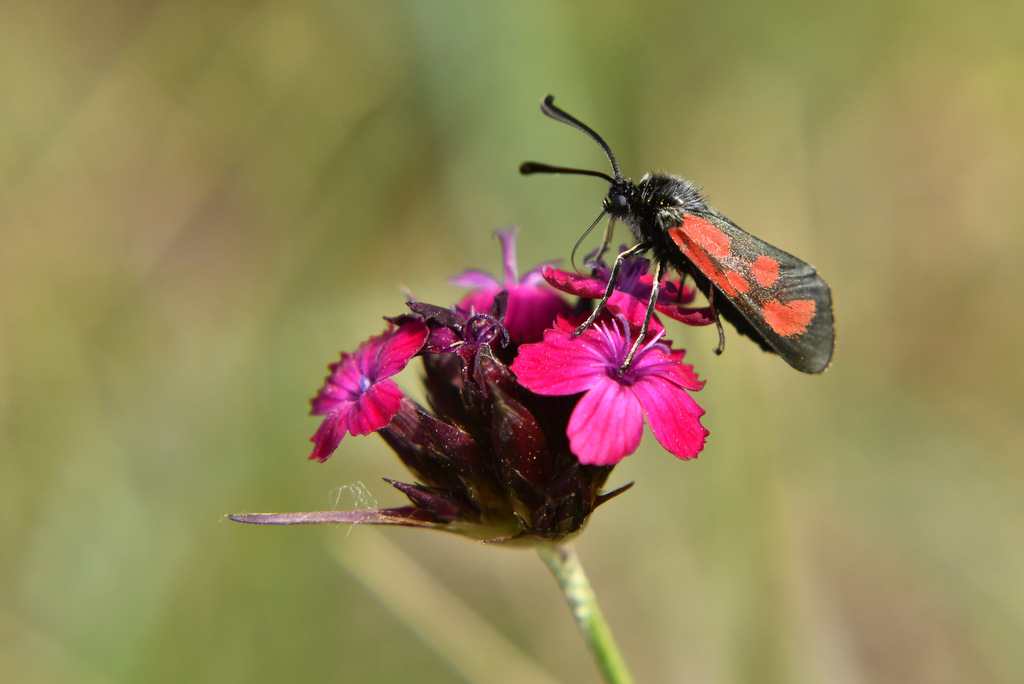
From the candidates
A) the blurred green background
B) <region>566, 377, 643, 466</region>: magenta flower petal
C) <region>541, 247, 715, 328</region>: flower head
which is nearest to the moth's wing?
<region>541, 247, 715, 328</region>: flower head

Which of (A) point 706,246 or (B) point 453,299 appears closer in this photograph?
(A) point 706,246

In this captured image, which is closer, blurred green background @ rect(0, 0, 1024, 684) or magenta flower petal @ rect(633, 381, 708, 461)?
magenta flower petal @ rect(633, 381, 708, 461)

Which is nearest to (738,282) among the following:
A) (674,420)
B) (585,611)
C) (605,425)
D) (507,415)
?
(674,420)

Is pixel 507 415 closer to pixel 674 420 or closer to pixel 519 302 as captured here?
pixel 674 420

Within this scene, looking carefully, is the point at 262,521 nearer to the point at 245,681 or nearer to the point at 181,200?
the point at 245,681

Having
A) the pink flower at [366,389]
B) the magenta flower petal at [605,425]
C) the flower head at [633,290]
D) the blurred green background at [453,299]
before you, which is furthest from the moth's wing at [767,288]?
the blurred green background at [453,299]

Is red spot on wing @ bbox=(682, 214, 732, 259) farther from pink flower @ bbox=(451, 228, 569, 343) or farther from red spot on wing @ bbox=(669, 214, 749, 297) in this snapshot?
pink flower @ bbox=(451, 228, 569, 343)

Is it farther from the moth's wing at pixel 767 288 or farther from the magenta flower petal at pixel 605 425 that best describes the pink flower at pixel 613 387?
the moth's wing at pixel 767 288
